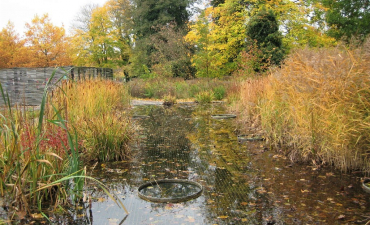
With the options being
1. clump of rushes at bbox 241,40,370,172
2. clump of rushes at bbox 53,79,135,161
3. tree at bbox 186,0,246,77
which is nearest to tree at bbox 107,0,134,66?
tree at bbox 186,0,246,77

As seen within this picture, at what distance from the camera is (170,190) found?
3494 millimetres

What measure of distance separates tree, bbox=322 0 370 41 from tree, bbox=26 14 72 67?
71.5ft

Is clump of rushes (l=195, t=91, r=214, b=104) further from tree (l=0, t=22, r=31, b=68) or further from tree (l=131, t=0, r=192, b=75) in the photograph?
tree (l=0, t=22, r=31, b=68)

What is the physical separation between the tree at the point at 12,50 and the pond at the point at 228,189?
78.1ft

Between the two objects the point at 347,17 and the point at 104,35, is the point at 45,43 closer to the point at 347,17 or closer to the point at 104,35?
the point at 104,35

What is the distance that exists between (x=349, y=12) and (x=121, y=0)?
22.4 m

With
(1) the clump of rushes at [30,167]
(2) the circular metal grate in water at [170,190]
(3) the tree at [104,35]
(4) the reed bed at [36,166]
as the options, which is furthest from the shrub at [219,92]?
(3) the tree at [104,35]

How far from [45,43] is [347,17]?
24.0 m

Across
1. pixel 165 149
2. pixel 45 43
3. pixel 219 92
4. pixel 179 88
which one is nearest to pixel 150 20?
pixel 45 43

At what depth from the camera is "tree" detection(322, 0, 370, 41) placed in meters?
20.5

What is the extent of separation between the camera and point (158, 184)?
3.68m

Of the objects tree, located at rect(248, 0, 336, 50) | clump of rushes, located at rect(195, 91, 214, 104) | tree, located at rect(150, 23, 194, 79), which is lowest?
clump of rushes, located at rect(195, 91, 214, 104)

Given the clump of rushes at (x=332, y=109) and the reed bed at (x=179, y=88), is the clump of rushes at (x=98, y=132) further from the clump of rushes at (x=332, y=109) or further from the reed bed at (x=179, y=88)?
the reed bed at (x=179, y=88)

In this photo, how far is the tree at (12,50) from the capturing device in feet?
82.6
